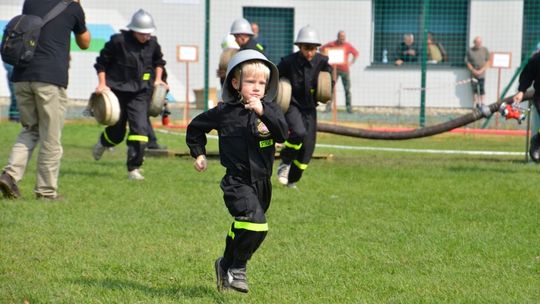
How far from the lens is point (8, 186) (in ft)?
32.1

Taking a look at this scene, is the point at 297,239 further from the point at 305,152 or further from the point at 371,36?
the point at 371,36

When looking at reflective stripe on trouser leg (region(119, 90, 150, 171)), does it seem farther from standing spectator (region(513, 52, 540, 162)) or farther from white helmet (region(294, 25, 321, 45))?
standing spectator (region(513, 52, 540, 162))

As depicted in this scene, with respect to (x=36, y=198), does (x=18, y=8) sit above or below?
above

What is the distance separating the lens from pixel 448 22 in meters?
25.5

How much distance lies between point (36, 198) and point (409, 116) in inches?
→ 519

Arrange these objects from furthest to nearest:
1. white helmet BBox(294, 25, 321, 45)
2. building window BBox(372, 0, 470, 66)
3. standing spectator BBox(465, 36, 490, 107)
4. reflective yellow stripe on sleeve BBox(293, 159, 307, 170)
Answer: standing spectator BBox(465, 36, 490, 107) → building window BBox(372, 0, 470, 66) → white helmet BBox(294, 25, 321, 45) → reflective yellow stripe on sleeve BBox(293, 159, 307, 170)

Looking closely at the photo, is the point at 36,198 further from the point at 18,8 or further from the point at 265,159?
the point at 18,8

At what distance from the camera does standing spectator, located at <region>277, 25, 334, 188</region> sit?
11453mm

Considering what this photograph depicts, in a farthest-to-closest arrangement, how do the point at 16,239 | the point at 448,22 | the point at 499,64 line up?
the point at 448,22 → the point at 499,64 → the point at 16,239

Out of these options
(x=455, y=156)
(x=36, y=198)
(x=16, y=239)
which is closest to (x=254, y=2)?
(x=455, y=156)

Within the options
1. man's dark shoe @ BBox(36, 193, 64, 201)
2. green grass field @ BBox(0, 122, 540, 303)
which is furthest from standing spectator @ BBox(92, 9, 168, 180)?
man's dark shoe @ BBox(36, 193, 64, 201)

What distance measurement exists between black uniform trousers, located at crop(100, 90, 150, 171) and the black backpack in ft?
8.20

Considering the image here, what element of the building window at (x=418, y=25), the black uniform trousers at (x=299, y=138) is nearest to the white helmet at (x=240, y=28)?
the black uniform trousers at (x=299, y=138)

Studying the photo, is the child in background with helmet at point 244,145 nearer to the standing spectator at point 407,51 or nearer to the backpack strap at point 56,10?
the backpack strap at point 56,10
